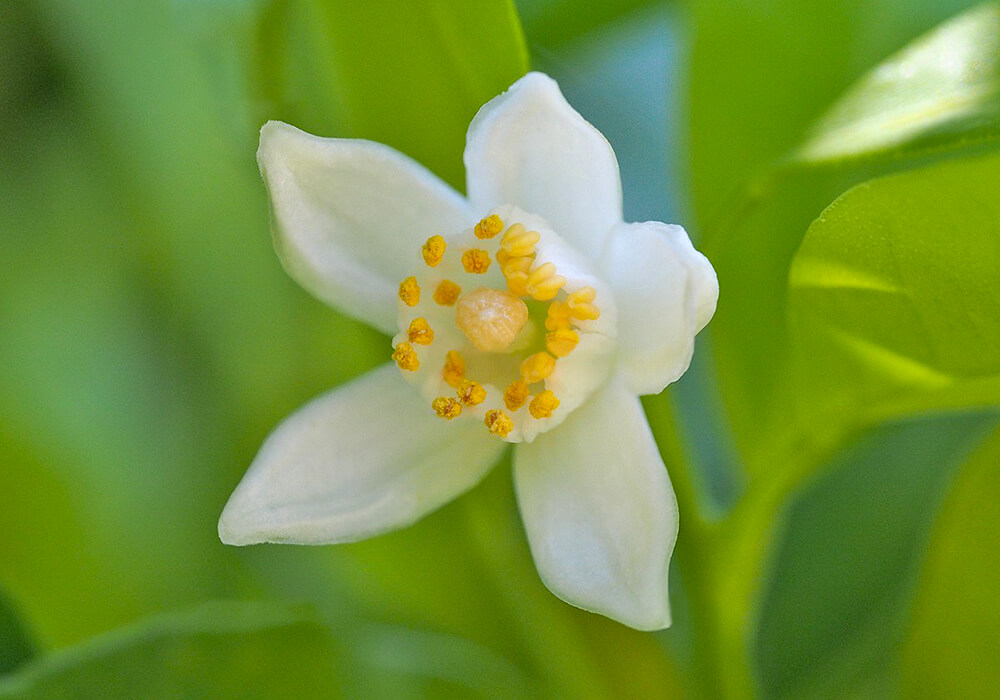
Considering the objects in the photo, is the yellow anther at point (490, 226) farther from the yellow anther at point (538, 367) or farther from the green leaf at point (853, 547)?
the green leaf at point (853, 547)

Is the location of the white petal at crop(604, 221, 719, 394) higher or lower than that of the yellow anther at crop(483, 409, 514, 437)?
higher

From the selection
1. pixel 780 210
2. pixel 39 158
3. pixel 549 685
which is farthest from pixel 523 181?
pixel 39 158

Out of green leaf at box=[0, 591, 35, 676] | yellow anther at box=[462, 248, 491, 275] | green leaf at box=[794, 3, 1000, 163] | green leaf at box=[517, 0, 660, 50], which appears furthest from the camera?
green leaf at box=[517, 0, 660, 50]

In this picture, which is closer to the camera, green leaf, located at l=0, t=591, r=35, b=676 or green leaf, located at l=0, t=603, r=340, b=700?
green leaf, located at l=0, t=603, r=340, b=700

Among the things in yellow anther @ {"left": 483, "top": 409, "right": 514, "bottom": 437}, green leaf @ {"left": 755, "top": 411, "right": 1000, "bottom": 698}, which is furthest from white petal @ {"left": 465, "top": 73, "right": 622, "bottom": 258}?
green leaf @ {"left": 755, "top": 411, "right": 1000, "bottom": 698}

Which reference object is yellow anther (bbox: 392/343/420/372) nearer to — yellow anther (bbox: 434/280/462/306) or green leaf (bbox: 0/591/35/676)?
yellow anther (bbox: 434/280/462/306)

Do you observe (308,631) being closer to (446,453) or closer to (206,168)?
(446,453)

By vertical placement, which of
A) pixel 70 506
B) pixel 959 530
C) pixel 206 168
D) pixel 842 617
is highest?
pixel 206 168
